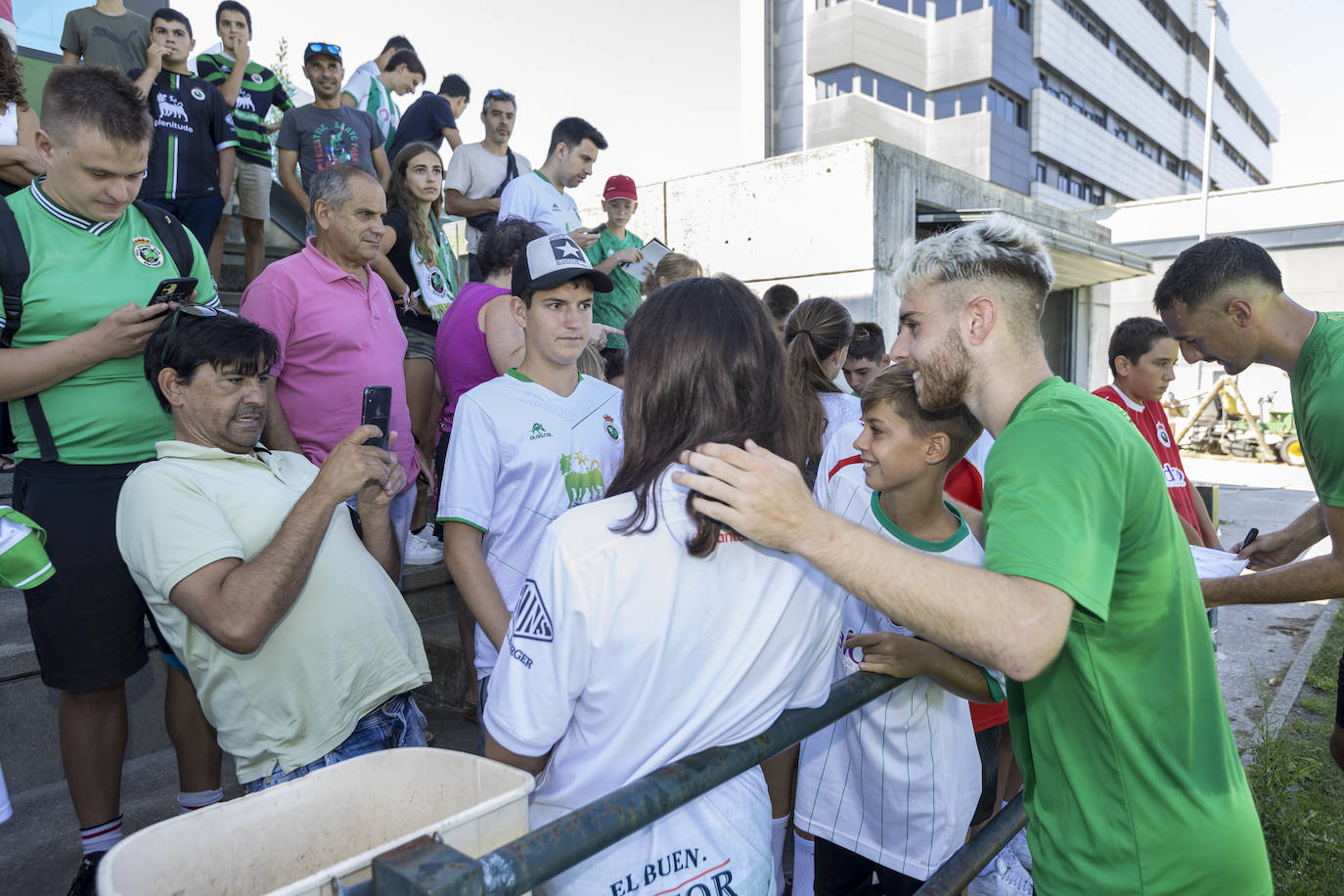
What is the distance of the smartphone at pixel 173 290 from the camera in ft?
8.33

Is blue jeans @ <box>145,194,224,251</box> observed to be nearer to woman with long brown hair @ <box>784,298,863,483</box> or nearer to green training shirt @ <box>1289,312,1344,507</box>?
woman with long brown hair @ <box>784,298,863,483</box>

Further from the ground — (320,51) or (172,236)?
(320,51)

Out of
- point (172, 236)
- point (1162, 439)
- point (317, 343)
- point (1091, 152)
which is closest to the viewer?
point (172, 236)

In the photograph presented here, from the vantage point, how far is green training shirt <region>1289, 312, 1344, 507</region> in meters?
2.44

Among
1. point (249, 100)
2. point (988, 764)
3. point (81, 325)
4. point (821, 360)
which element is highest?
point (249, 100)

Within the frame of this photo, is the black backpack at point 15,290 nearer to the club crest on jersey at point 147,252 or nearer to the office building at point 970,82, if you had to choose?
the club crest on jersey at point 147,252

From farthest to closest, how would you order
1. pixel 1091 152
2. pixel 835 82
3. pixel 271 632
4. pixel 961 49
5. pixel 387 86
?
1. pixel 1091 152
2. pixel 961 49
3. pixel 835 82
4. pixel 387 86
5. pixel 271 632

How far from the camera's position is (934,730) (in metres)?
2.32

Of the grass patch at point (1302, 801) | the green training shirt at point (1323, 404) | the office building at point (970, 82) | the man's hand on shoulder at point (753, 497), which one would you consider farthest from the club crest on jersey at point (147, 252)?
the office building at point (970, 82)

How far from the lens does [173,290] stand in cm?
256

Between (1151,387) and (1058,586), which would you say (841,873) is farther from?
(1151,387)

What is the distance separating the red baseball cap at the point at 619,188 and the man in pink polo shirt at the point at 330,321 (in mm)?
2641

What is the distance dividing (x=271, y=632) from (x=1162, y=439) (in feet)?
15.4

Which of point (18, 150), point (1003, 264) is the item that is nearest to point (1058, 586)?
point (1003, 264)
